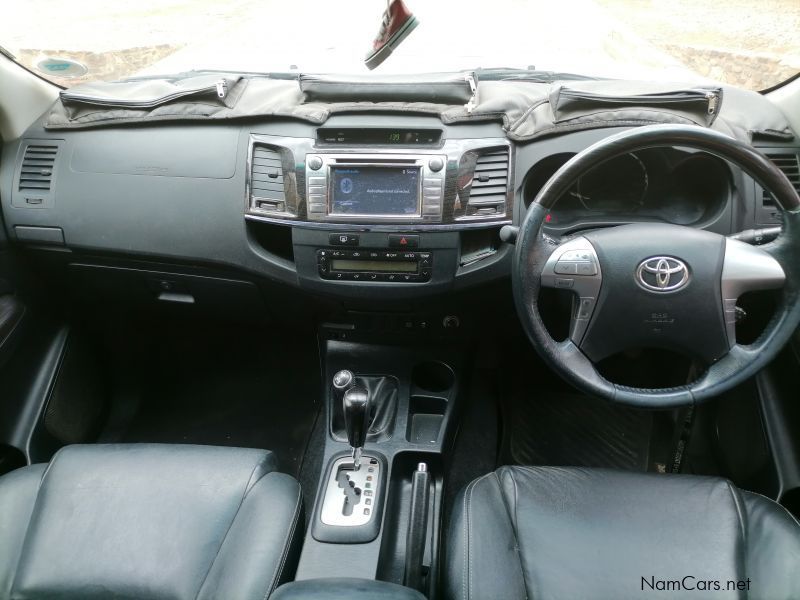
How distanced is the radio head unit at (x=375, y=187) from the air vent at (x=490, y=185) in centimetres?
9

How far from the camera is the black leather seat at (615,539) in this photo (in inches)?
45.6

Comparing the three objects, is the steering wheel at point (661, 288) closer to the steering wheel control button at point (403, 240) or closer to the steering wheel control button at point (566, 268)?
the steering wheel control button at point (566, 268)

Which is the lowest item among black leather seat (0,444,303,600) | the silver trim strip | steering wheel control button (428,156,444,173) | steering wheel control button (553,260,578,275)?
black leather seat (0,444,303,600)

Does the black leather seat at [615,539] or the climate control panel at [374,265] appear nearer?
the black leather seat at [615,539]

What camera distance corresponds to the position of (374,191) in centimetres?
160

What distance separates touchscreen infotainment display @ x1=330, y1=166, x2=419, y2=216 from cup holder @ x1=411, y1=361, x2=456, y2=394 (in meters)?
0.65

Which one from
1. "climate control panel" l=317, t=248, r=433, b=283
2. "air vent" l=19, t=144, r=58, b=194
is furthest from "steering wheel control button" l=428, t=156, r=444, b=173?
"air vent" l=19, t=144, r=58, b=194

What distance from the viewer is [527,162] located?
5.22 feet

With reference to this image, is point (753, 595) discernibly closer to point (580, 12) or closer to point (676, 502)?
point (676, 502)

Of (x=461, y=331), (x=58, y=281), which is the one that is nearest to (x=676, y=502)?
(x=461, y=331)

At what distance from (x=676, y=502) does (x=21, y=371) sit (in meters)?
2.00

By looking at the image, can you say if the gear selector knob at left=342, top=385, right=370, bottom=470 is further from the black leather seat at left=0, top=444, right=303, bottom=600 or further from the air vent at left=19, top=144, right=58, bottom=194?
the air vent at left=19, top=144, right=58, bottom=194

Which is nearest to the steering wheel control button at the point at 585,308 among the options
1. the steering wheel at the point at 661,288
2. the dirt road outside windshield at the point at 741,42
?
the steering wheel at the point at 661,288

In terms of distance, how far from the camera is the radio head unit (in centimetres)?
156
